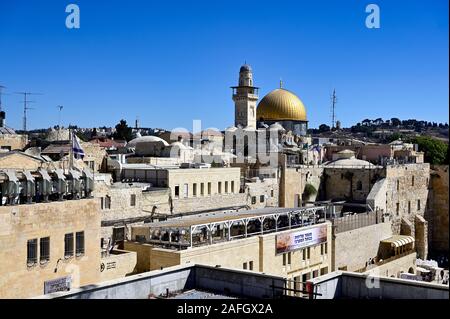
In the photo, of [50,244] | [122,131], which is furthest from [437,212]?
[122,131]

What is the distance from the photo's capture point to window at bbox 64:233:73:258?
16.9 meters

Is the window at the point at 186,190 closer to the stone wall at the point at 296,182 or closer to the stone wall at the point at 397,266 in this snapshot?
the stone wall at the point at 296,182

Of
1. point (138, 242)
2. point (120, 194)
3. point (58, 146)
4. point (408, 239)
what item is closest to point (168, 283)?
point (138, 242)

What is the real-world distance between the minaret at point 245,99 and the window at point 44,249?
43.4 m

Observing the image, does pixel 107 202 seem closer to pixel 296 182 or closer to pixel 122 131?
pixel 296 182

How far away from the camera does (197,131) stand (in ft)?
167

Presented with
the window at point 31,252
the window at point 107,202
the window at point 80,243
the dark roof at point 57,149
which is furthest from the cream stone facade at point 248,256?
the dark roof at point 57,149

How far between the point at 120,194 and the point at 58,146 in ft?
31.6

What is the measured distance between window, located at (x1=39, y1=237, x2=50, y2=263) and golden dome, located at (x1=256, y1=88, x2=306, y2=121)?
157ft

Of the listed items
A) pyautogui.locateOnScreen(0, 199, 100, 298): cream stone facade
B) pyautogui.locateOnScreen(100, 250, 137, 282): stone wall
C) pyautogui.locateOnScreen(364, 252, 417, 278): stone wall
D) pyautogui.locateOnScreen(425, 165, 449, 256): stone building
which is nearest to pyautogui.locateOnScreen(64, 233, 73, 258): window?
pyautogui.locateOnScreen(0, 199, 100, 298): cream stone facade

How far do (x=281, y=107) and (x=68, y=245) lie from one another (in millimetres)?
47905

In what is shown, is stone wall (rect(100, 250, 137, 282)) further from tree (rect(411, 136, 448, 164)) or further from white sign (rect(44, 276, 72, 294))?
tree (rect(411, 136, 448, 164))

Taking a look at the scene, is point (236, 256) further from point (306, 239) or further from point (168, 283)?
point (168, 283)

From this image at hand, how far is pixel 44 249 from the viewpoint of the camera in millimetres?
16172
